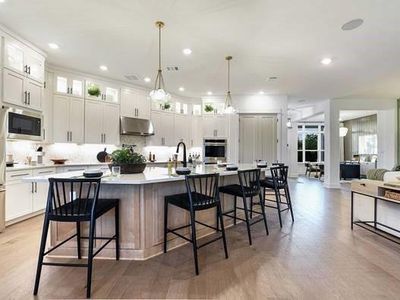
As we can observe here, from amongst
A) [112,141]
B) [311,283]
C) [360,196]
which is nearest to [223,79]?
[112,141]

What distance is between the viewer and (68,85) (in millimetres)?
5059

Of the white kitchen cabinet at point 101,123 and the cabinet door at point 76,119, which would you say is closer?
the cabinet door at point 76,119

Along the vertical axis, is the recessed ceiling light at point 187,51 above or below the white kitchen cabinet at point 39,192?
above

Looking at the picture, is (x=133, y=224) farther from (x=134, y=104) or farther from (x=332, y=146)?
(x=332, y=146)

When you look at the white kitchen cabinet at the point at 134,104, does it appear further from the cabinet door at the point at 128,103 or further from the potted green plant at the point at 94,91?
the potted green plant at the point at 94,91

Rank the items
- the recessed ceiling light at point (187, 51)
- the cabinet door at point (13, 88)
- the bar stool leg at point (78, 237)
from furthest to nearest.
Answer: the recessed ceiling light at point (187, 51) → the cabinet door at point (13, 88) → the bar stool leg at point (78, 237)

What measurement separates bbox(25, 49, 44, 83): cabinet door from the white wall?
480 cm

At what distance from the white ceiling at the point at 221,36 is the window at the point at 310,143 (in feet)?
19.3

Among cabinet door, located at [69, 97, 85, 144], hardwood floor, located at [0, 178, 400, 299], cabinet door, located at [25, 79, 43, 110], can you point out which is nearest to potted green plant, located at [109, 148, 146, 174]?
hardwood floor, located at [0, 178, 400, 299]

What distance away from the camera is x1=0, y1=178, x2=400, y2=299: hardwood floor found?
6.40 feet

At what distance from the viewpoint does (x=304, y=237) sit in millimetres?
3182

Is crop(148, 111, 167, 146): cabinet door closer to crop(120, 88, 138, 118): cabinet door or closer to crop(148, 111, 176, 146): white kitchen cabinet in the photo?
crop(148, 111, 176, 146): white kitchen cabinet

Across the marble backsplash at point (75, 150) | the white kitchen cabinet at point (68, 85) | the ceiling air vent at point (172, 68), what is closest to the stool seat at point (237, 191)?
the ceiling air vent at point (172, 68)

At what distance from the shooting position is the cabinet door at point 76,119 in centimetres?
505
